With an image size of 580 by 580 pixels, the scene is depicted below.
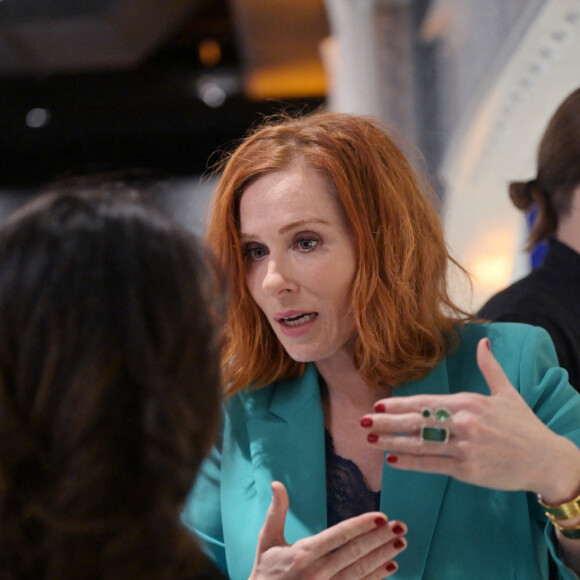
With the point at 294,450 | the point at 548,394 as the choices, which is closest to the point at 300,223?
the point at 294,450

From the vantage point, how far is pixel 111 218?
742 mm

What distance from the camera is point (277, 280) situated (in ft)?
4.39

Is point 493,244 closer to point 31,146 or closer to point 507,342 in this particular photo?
point 507,342

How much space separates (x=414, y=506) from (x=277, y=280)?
44cm

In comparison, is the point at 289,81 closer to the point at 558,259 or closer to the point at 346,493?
the point at 558,259

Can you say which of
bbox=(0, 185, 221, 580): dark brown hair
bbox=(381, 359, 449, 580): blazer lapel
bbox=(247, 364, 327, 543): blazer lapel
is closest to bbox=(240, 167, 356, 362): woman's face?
bbox=(247, 364, 327, 543): blazer lapel

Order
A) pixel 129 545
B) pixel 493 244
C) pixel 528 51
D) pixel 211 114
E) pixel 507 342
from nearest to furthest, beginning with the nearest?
1. pixel 129 545
2. pixel 507 342
3. pixel 528 51
4. pixel 493 244
5. pixel 211 114

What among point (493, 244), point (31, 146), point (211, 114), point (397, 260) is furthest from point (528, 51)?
point (31, 146)

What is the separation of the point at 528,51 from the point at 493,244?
0.60 metres

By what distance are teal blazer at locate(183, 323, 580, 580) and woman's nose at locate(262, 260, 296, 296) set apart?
0.22 m

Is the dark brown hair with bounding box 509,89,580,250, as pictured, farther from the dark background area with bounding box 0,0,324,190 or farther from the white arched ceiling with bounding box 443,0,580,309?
the dark background area with bounding box 0,0,324,190

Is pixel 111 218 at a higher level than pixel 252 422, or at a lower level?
higher

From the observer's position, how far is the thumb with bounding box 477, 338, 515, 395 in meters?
1.04

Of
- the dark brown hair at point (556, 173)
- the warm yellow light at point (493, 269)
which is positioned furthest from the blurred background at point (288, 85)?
the dark brown hair at point (556, 173)
